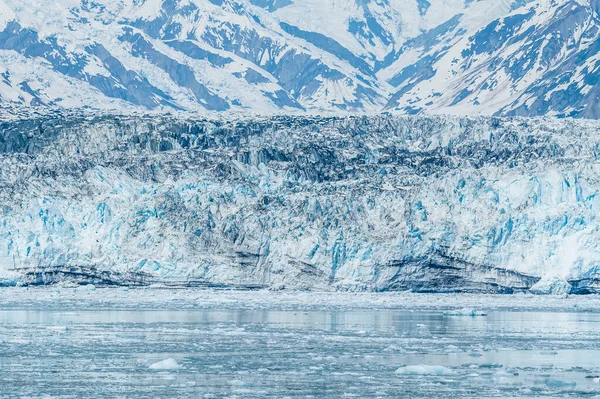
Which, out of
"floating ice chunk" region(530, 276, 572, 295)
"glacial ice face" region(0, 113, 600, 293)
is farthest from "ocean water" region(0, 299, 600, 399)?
"glacial ice face" region(0, 113, 600, 293)

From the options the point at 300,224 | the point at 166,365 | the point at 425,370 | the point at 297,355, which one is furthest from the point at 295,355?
the point at 300,224

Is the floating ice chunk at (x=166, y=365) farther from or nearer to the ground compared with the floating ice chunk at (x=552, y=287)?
nearer to the ground

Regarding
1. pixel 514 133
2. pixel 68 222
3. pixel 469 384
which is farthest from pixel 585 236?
pixel 469 384

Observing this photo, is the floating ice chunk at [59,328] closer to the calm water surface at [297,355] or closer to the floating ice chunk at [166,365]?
the calm water surface at [297,355]

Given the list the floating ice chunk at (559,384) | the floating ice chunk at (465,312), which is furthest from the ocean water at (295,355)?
the floating ice chunk at (465,312)

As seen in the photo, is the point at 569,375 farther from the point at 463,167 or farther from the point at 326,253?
the point at 463,167

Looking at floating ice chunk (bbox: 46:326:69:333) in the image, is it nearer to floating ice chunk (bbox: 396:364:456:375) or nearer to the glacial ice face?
floating ice chunk (bbox: 396:364:456:375)
